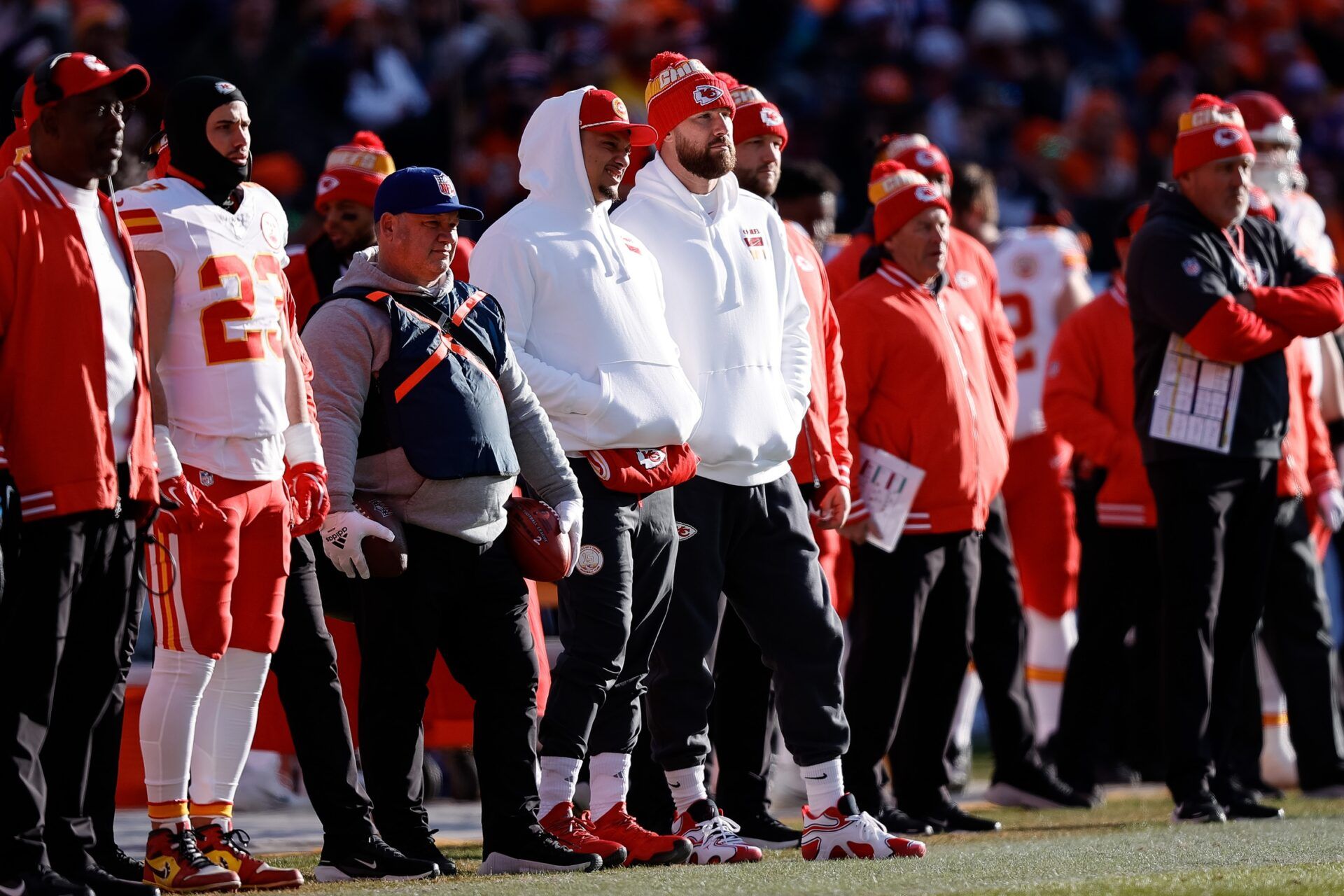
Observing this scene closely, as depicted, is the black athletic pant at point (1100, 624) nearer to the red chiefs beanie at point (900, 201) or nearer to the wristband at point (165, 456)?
the red chiefs beanie at point (900, 201)

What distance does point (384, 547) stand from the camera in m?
→ 5.70

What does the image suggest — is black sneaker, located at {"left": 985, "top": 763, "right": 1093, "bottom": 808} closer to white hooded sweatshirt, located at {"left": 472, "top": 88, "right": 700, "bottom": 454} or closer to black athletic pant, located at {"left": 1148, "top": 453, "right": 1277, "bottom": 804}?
black athletic pant, located at {"left": 1148, "top": 453, "right": 1277, "bottom": 804}

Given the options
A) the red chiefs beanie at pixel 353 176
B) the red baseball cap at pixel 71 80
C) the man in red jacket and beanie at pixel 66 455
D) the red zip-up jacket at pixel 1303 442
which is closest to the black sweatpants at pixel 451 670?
the man in red jacket and beanie at pixel 66 455

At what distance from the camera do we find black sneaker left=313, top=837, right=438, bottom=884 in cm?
587

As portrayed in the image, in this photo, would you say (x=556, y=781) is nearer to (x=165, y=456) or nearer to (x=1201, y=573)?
(x=165, y=456)

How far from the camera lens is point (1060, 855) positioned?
20.5 ft

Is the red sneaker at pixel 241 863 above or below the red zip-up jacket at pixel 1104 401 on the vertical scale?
below

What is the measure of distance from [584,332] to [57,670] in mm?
1815

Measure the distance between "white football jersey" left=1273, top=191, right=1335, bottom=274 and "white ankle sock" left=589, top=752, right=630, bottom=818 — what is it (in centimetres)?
449

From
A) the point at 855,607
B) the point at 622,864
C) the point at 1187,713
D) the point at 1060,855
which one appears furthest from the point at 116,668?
the point at 1187,713

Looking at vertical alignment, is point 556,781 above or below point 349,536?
below

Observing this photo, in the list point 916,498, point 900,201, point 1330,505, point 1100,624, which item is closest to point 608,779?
point 916,498

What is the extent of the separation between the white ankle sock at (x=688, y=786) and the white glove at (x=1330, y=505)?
11.5 ft

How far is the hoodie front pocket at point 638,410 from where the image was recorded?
6121mm
